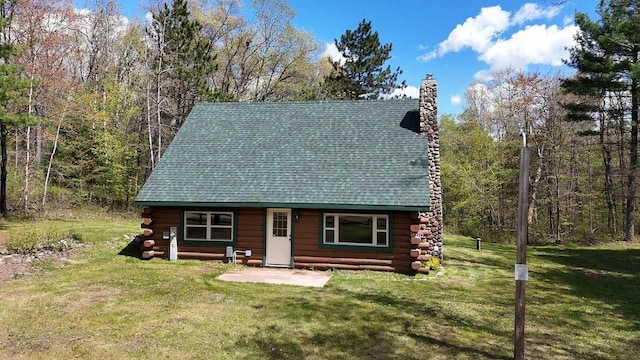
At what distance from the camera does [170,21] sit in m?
25.6

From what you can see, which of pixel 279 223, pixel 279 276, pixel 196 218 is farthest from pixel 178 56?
pixel 279 276

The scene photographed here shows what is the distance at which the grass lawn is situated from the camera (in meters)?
6.61

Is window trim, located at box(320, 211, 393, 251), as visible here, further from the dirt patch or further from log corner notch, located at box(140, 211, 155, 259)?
the dirt patch

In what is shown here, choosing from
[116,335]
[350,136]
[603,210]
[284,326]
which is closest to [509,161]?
[603,210]

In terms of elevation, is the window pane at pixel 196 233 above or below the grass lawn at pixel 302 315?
above

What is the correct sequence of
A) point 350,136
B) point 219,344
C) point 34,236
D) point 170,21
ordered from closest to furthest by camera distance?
point 219,344 → point 34,236 → point 350,136 → point 170,21

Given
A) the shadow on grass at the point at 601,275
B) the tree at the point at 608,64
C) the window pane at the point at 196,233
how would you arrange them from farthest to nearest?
the tree at the point at 608,64 < the window pane at the point at 196,233 < the shadow on grass at the point at 601,275

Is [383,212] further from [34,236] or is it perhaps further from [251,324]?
[34,236]

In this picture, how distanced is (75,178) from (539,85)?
3127 cm

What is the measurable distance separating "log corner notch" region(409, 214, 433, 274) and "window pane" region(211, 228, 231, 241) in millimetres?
5818

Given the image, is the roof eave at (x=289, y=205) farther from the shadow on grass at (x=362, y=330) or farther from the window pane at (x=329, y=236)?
the shadow on grass at (x=362, y=330)

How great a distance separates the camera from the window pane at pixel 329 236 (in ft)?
42.8

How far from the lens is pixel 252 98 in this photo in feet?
111

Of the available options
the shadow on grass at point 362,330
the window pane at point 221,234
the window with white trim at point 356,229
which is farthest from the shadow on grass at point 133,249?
the shadow on grass at point 362,330
